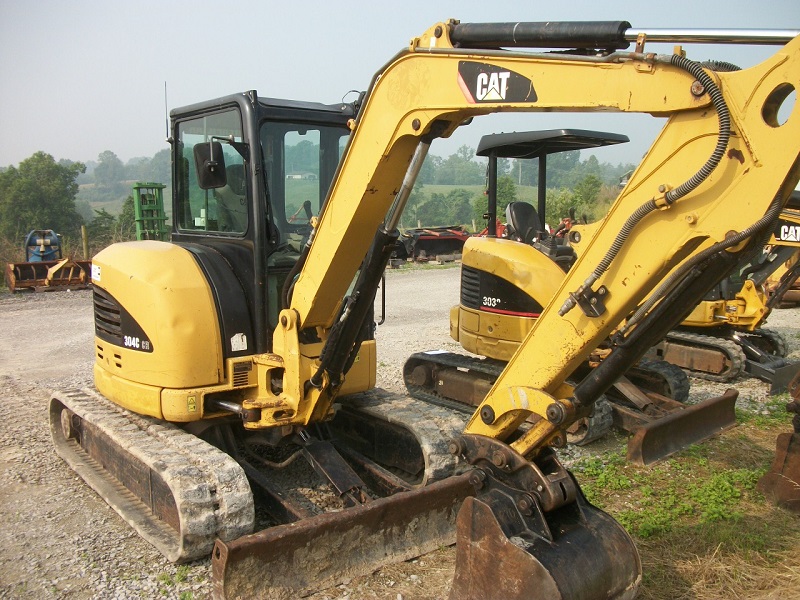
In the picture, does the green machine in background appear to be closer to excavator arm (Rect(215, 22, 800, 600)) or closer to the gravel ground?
the gravel ground

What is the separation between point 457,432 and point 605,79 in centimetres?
279

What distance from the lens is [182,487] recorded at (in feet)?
12.7

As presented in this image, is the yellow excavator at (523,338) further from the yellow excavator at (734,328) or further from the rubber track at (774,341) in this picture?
the rubber track at (774,341)

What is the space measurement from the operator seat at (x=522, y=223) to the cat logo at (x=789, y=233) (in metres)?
2.64

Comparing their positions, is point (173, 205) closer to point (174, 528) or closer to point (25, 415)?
point (174, 528)

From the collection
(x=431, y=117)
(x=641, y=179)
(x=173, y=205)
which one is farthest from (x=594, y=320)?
(x=173, y=205)

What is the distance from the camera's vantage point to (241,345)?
15.2 ft

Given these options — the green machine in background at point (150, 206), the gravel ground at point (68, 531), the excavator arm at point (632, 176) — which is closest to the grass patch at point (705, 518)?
the gravel ground at point (68, 531)

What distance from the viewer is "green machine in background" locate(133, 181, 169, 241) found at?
43.6 ft

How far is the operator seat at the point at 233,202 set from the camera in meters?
4.69

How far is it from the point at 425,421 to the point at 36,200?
2616 centimetres

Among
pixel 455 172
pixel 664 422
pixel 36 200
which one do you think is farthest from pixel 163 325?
pixel 455 172

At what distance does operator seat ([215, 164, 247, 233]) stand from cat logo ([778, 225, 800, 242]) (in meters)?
5.84

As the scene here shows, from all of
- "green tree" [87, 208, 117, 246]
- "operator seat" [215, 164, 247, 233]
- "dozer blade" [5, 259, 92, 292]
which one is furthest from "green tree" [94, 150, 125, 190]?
"operator seat" [215, 164, 247, 233]
